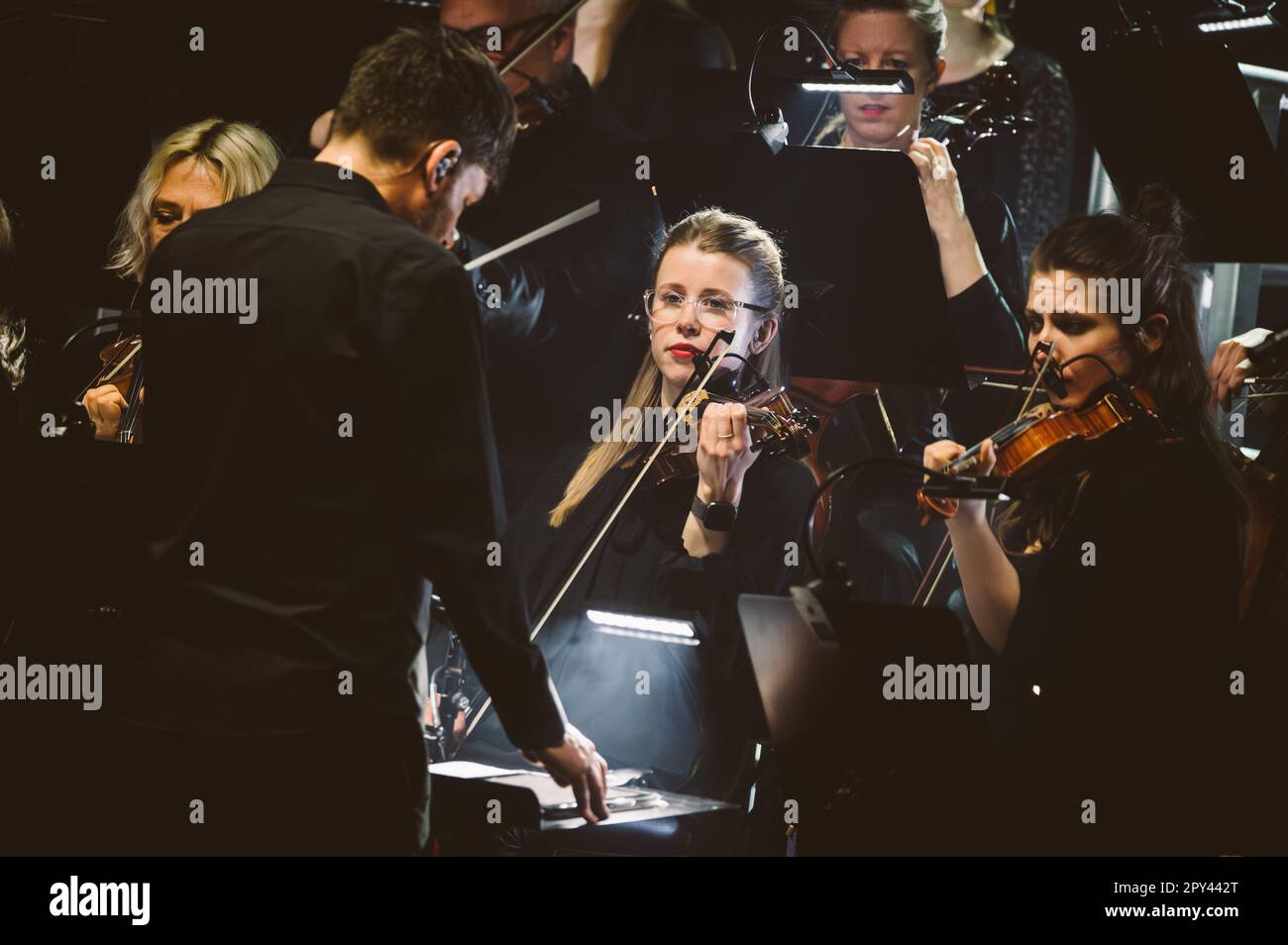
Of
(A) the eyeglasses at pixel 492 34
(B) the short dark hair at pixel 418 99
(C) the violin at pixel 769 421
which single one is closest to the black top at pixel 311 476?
(B) the short dark hair at pixel 418 99

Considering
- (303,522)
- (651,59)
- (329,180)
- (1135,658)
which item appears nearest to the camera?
(303,522)

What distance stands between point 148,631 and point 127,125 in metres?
1.98

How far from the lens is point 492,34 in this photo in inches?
139

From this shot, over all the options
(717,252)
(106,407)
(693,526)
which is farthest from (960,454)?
(106,407)

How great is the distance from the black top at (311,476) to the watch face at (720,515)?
3.74 feet

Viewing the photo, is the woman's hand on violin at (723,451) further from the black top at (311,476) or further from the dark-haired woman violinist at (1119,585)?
the black top at (311,476)

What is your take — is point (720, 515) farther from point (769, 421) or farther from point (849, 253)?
point (849, 253)

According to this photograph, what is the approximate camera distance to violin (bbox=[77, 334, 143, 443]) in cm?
315

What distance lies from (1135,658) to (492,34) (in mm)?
2160

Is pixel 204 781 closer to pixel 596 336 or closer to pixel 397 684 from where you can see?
pixel 397 684

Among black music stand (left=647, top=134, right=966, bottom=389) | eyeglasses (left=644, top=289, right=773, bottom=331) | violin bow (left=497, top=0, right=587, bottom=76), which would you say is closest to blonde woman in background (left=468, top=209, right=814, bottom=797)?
eyeglasses (left=644, top=289, right=773, bottom=331)

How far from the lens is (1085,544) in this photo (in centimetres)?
277

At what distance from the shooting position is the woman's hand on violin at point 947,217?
10.3ft
